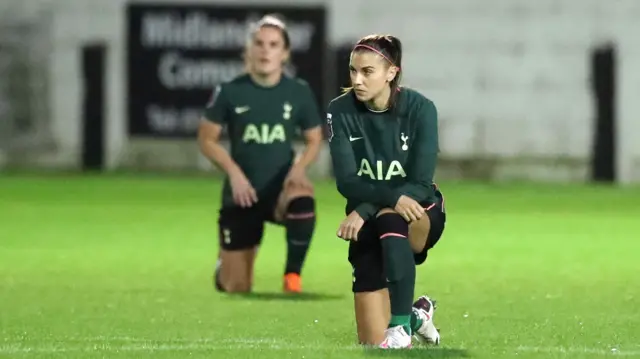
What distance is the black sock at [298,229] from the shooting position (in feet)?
30.9

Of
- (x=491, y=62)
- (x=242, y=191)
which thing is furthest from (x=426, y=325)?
(x=491, y=62)

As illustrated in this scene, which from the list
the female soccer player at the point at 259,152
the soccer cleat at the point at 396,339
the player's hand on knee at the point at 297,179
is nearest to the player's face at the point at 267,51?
the female soccer player at the point at 259,152

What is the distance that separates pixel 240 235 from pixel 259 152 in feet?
1.59

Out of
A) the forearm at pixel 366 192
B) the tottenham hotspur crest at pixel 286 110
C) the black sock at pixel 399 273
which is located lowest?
the black sock at pixel 399 273

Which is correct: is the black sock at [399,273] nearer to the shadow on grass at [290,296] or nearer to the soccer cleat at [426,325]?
the soccer cleat at [426,325]

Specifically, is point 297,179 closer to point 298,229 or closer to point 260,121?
point 298,229

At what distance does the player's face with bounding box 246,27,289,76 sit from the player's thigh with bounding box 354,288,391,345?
9.18 feet

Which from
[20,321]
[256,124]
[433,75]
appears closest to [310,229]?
[256,124]

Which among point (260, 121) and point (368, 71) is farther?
point (260, 121)

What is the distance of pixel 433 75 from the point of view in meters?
18.8

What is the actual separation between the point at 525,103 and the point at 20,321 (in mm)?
11624

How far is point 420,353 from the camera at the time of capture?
6.54 m

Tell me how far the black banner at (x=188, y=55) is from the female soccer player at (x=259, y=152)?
336 inches

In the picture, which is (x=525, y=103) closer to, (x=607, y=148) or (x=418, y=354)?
(x=607, y=148)
